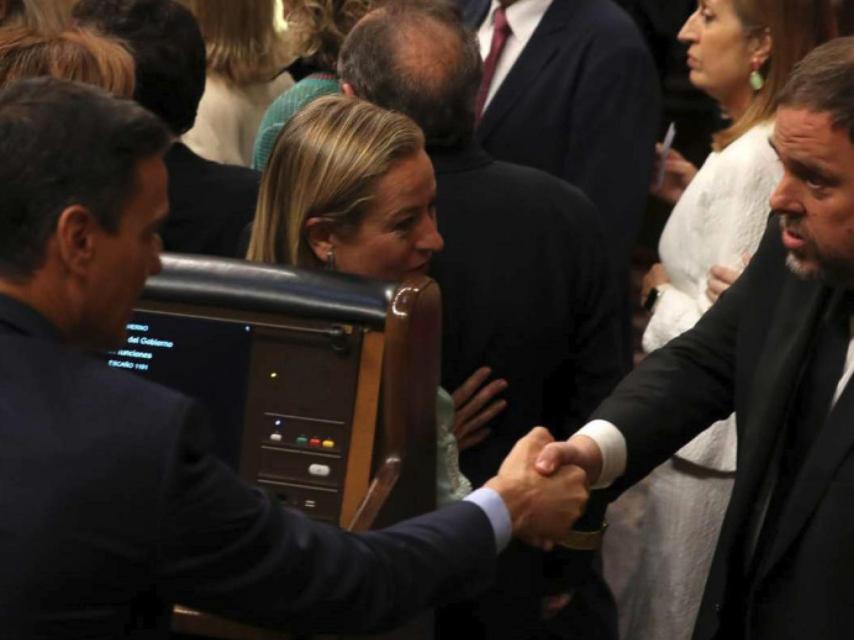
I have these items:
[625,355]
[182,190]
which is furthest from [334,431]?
[625,355]

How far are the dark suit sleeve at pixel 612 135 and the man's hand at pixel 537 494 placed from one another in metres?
1.56

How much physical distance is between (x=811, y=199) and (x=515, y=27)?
194 cm

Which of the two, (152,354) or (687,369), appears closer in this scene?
(152,354)

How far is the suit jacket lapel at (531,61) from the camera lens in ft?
14.3

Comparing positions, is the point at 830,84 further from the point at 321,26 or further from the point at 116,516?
the point at 321,26

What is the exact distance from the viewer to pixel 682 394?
3006mm

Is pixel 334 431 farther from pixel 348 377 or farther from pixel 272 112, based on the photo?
pixel 272 112

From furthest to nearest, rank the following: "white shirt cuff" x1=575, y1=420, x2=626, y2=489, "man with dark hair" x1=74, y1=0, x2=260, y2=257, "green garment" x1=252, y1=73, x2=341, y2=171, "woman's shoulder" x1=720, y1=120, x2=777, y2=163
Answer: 1. "green garment" x1=252, y1=73, x2=341, y2=171
2. "woman's shoulder" x1=720, y1=120, x2=777, y2=163
3. "man with dark hair" x1=74, y1=0, x2=260, y2=257
4. "white shirt cuff" x1=575, y1=420, x2=626, y2=489

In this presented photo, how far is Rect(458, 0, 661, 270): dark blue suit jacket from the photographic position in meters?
4.36

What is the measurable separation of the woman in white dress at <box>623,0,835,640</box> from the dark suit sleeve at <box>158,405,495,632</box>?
1.52 meters

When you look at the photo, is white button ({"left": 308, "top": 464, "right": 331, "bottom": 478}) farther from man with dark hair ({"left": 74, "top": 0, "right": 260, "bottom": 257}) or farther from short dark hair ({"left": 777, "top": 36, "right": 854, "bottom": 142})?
man with dark hair ({"left": 74, "top": 0, "right": 260, "bottom": 257})

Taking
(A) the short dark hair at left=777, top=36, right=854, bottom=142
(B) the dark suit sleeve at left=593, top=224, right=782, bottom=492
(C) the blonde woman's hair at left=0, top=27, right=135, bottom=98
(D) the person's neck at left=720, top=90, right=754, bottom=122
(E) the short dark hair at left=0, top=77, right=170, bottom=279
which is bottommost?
(B) the dark suit sleeve at left=593, top=224, right=782, bottom=492

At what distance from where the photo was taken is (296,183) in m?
2.91

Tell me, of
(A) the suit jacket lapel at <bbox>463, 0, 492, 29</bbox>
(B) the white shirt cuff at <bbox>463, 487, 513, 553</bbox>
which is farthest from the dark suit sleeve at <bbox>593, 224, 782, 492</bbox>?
(A) the suit jacket lapel at <bbox>463, 0, 492, 29</bbox>
